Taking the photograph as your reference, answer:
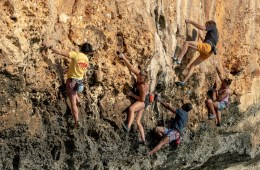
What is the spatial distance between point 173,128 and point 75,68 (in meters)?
3.06

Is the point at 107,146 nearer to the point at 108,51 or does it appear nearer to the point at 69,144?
the point at 69,144

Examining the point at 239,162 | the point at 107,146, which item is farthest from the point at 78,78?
the point at 239,162

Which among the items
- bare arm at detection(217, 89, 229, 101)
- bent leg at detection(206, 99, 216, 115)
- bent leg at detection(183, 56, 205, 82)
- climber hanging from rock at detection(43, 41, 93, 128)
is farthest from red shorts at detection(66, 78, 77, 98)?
bare arm at detection(217, 89, 229, 101)

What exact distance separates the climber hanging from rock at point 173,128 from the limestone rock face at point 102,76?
159 mm

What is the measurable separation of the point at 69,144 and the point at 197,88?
11.6 feet

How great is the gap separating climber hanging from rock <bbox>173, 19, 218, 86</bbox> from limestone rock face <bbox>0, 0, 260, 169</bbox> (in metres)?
0.15

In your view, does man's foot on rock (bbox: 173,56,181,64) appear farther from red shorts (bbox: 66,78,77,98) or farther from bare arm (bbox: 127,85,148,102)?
red shorts (bbox: 66,78,77,98)

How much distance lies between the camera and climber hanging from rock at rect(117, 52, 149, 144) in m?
9.18

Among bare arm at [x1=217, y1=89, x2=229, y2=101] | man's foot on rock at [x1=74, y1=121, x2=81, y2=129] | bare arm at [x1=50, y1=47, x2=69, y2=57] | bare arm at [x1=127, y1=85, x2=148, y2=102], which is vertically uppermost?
bare arm at [x1=50, y1=47, x2=69, y2=57]

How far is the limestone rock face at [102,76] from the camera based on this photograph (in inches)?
309

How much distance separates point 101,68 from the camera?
8.87m

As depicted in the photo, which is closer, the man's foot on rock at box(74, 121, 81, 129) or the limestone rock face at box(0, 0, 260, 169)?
the limestone rock face at box(0, 0, 260, 169)

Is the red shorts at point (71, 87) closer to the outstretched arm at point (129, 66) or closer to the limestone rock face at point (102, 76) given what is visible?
the limestone rock face at point (102, 76)

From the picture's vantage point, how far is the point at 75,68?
8.18 m
